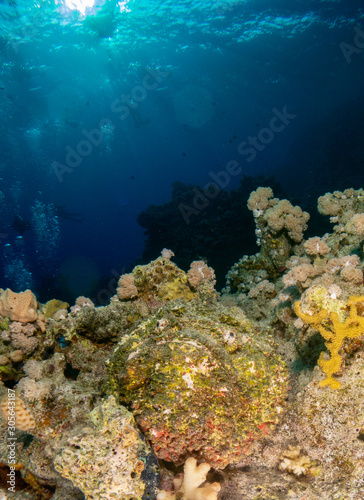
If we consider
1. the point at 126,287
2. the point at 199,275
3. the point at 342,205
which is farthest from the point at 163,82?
the point at 126,287

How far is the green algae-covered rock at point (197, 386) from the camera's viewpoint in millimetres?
2166

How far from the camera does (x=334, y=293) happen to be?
9.32 feet

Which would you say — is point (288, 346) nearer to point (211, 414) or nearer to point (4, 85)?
point (211, 414)

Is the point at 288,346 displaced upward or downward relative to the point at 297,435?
upward

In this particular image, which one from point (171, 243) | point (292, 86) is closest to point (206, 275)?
point (171, 243)

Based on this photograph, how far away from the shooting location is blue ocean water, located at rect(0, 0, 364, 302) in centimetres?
2450

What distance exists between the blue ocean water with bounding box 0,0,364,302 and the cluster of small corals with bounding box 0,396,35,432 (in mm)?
12005

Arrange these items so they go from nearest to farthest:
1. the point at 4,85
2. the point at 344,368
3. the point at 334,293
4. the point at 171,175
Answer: the point at 344,368, the point at 334,293, the point at 4,85, the point at 171,175

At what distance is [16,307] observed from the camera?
4.16m

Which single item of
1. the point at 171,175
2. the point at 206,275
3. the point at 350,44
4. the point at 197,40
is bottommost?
the point at 206,275

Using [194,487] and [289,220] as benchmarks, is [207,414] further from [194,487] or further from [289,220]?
[289,220]

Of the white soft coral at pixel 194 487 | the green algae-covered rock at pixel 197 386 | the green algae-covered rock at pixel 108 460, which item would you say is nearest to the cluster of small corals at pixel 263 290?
the green algae-covered rock at pixel 197 386

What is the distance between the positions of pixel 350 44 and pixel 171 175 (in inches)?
4312

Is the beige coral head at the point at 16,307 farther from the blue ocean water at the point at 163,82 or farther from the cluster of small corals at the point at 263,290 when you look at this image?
the blue ocean water at the point at 163,82
